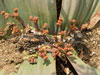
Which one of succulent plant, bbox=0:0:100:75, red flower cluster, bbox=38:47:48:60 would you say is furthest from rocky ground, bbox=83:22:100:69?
red flower cluster, bbox=38:47:48:60

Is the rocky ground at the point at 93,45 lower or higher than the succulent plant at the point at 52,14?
lower

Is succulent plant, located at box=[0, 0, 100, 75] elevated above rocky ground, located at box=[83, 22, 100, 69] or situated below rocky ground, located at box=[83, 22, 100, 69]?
above

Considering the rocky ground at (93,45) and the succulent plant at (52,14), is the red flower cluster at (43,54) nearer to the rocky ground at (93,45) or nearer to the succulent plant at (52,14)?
the succulent plant at (52,14)

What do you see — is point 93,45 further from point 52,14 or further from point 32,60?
point 32,60

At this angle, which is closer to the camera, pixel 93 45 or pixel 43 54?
Result: pixel 43 54

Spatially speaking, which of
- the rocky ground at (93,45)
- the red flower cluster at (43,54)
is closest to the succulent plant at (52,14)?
the red flower cluster at (43,54)

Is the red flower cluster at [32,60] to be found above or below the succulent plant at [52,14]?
below

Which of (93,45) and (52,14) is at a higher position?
(52,14)

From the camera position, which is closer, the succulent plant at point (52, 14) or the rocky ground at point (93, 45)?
the succulent plant at point (52, 14)

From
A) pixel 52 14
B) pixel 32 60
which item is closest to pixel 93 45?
pixel 52 14

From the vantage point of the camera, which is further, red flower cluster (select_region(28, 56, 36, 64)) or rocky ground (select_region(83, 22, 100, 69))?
rocky ground (select_region(83, 22, 100, 69))

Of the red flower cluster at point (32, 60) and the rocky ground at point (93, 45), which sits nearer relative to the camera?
the red flower cluster at point (32, 60)

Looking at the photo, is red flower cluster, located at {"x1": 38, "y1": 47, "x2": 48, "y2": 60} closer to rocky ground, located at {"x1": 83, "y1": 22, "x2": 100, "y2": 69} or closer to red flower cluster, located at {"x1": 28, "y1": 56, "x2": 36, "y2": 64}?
red flower cluster, located at {"x1": 28, "y1": 56, "x2": 36, "y2": 64}
